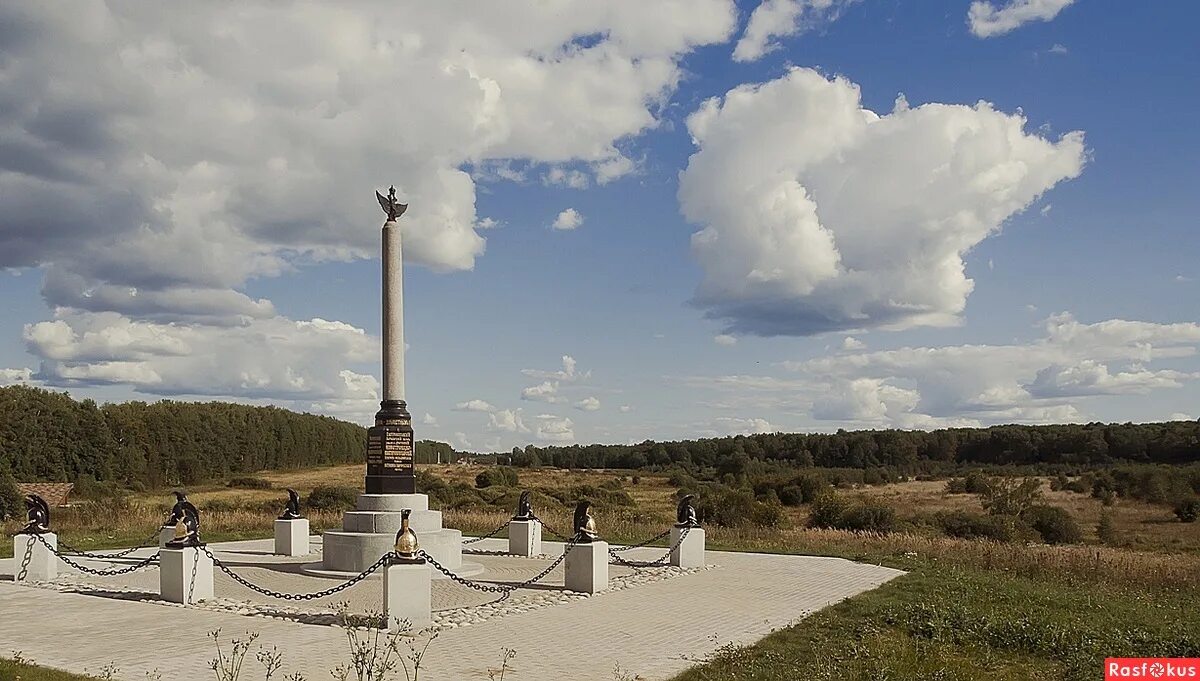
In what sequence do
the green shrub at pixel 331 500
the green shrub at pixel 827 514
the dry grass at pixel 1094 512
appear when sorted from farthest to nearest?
1. the dry grass at pixel 1094 512
2. the green shrub at pixel 331 500
3. the green shrub at pixel 827 514

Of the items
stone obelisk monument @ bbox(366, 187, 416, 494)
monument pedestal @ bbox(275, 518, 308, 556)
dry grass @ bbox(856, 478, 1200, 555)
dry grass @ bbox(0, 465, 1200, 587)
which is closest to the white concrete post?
stone obelisk monument @ bbox(366, 187, 416, 494)

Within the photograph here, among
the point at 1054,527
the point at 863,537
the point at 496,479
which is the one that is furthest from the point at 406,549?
the point at 496,479

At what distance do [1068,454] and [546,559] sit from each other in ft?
220

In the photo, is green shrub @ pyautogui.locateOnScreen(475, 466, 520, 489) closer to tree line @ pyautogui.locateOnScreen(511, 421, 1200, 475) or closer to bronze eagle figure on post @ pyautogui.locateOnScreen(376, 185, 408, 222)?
tree line @ pyautogui.locateOnScreen(511, 421, 1200, 475)

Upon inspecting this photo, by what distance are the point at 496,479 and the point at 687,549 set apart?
33.0 metres

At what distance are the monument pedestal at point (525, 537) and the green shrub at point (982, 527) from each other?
48.3 feet

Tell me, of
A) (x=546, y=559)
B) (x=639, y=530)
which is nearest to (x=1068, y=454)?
(x=639, y=530)

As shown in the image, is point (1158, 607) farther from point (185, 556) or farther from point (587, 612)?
point (185, 556)

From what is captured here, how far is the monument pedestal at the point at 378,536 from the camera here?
54.2 ft

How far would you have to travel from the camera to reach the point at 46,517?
1712cm

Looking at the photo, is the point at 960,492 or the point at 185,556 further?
the point at 960,492

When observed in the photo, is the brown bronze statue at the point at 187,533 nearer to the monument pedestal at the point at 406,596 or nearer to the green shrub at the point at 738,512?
the monument pedestal at the point at 406,596

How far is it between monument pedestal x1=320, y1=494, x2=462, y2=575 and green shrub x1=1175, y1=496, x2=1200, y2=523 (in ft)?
118

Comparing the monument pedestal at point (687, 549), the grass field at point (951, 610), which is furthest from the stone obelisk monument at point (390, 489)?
the grass field at point (951, 610)
